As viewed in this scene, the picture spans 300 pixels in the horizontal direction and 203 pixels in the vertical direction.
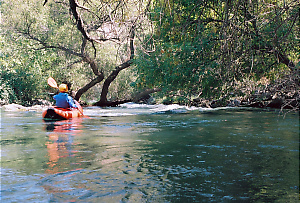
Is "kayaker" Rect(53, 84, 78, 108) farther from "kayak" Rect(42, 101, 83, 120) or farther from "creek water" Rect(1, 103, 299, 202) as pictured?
"creek water" Rect(1, 103, 299, 202)

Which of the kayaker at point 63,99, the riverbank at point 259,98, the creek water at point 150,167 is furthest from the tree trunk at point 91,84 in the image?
the creek water at point 150,167

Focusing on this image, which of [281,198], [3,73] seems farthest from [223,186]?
[3,73]

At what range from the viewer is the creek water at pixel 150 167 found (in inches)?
183

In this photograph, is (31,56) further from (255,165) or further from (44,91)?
(255,165)

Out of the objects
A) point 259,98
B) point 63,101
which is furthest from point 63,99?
point 259,98

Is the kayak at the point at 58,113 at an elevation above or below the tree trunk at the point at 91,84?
below

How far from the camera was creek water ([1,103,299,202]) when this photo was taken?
4637mm

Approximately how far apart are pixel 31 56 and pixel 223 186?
2071 cm

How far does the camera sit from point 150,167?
6203mm

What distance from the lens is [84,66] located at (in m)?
26.5

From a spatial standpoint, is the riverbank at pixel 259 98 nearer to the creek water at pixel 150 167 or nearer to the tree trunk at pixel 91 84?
the creek water at pixel 150 167

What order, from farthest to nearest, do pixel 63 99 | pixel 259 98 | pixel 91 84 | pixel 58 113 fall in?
1. pixel 91 84
2. pixel 259 98
3. pixel 63 99
4. pixel 58 113

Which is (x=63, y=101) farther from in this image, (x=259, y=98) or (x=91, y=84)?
(x=91, y=84)

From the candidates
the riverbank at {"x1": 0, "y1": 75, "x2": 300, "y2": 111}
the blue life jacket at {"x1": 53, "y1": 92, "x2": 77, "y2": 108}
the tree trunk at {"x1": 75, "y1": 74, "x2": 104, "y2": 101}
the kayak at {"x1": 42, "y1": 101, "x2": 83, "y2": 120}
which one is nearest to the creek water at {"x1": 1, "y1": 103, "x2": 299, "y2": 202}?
the riverbank at {"x1": 0, "y1": 75, "x2": 300, "y2": 111}
